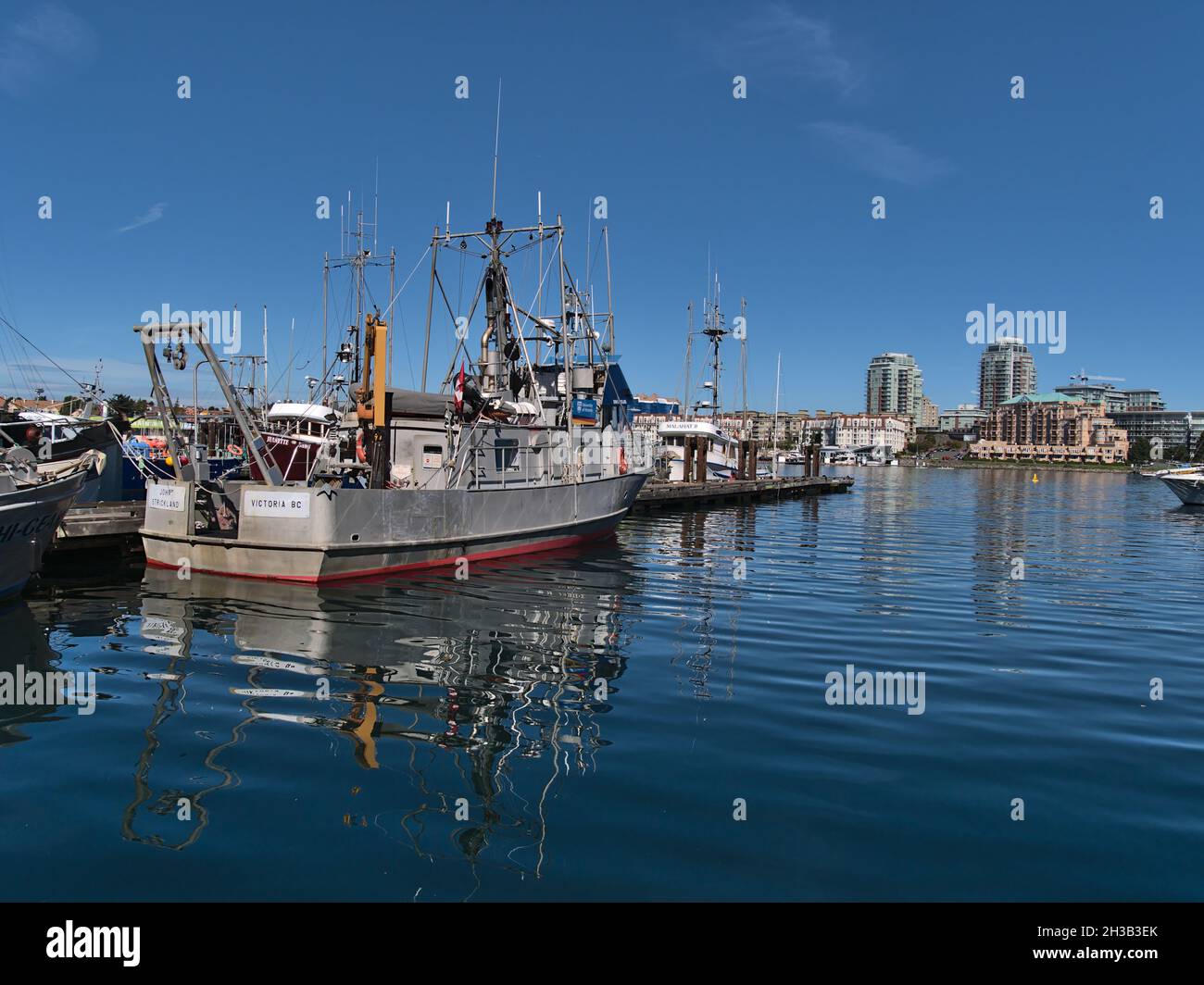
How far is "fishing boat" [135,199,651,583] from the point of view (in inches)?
654

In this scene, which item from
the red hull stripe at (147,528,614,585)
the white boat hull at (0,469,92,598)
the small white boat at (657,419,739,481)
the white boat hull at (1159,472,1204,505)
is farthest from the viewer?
the small white boat at (657,419,739,481)

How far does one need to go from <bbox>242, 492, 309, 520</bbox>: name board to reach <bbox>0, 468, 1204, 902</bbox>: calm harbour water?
1.68 metres

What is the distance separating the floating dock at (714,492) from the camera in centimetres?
4081

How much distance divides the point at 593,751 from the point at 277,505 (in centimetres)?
1151

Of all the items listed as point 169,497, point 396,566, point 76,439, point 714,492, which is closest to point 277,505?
point 169,497

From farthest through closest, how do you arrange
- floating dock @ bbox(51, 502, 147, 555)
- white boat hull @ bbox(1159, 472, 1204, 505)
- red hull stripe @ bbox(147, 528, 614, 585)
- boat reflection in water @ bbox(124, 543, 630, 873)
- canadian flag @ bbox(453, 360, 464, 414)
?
white boat hull @ bbox(1159, 472, 1204, 505)
floating dock @ bbox(51, 502, 147, 555)
canadian flag @ bbox(453, 360, 464, 414)
red hull stripe @ bbox(147, 528, 614, 585)
boat reflection in water @ bbox(124, 543, 630, 873)

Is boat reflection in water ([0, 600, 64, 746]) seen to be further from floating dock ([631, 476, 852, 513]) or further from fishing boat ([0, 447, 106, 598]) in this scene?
floating dock ([631, 476, 852, 513])

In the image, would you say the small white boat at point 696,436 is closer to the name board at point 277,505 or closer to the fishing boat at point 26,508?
the name board at point 277,505

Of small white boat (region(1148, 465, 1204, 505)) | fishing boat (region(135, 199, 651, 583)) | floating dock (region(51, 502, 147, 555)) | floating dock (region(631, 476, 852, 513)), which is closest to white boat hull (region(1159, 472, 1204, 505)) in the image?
small white boat (region(1148, 465, 1204, 505))

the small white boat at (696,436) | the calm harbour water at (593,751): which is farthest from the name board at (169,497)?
the small white boat at (696,436)

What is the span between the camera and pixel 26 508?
43.3ft

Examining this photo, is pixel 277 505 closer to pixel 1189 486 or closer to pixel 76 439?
pixel 76 439

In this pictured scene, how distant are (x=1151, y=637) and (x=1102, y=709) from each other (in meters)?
5.00

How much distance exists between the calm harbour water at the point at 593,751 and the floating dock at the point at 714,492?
24465mm
